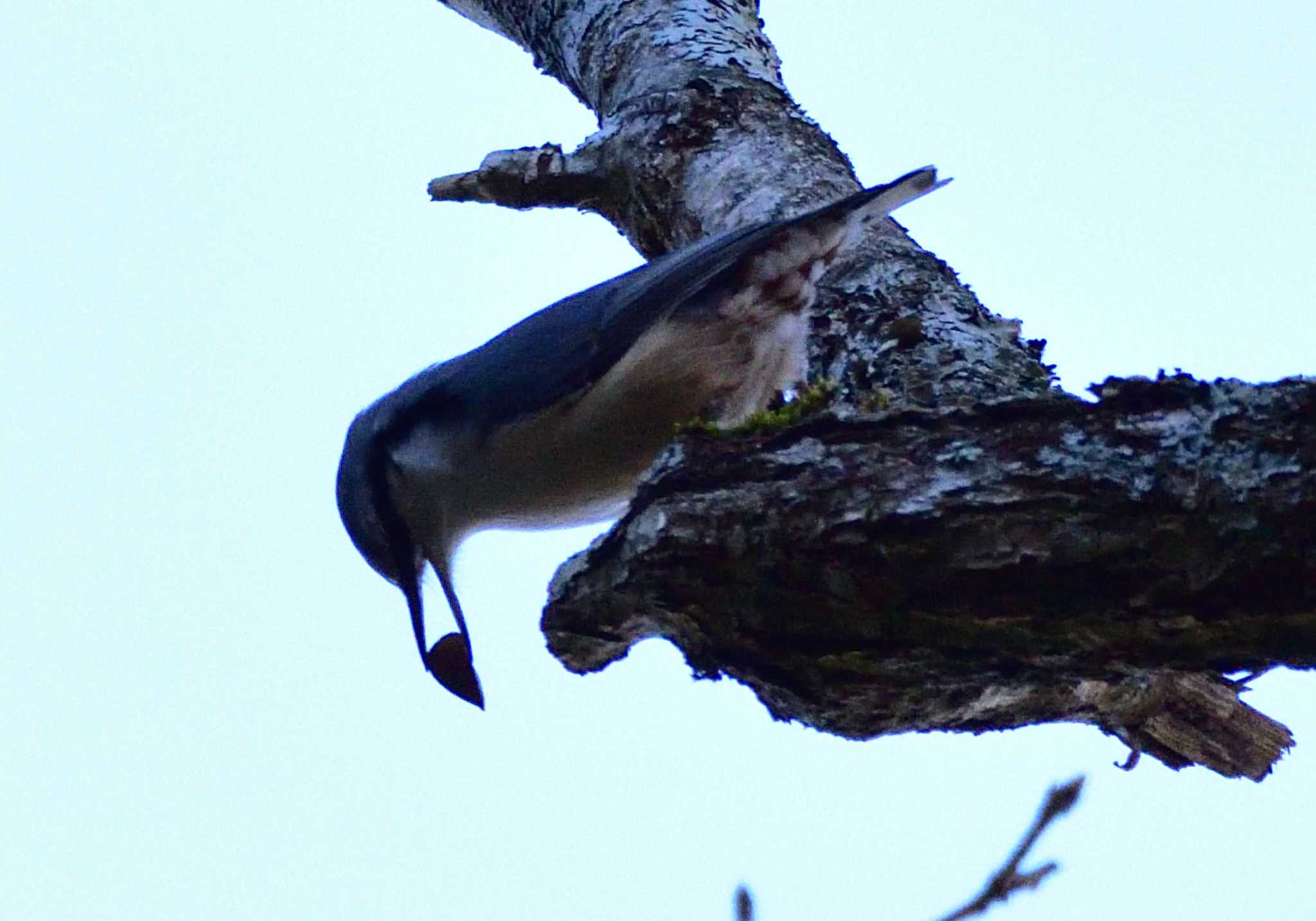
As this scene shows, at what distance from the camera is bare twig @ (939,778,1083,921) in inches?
47.9

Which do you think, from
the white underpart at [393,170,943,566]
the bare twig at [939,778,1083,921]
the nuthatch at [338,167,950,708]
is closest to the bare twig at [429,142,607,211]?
the nuthatch at [338,167,950,708]

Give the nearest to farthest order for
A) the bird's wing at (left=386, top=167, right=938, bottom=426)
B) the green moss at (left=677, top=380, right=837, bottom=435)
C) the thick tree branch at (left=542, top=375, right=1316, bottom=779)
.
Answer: the thick tree branch at (left=542, top=375, right=1316, bottom=779) < the green moss at (left=677, top=380, right=837, bottom=435) < the bird's wing at (left=386, top=167, right=938, bottom=426)

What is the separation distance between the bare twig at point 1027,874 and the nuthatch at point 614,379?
1.32m

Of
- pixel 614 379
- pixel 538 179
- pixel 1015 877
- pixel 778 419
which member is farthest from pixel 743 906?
pixel 538 179

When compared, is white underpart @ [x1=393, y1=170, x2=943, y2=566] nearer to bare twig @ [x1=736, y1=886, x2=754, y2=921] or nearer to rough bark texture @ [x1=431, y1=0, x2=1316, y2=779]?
rough bark texture @ [x1=431, y1=0, x2=1316, y2=779]

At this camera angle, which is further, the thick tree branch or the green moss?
the green moss

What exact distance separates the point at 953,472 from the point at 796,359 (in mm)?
1174

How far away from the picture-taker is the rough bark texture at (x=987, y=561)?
1.44m

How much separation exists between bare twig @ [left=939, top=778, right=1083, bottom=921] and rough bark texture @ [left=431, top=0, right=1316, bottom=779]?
0.64 ft

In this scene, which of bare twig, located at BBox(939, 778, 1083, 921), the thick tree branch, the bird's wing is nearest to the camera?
bare twig, located at BBox(939, 778, 1083, 921)

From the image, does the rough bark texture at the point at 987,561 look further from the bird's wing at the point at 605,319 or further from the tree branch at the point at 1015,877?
the bird's wing at the point at 605,319

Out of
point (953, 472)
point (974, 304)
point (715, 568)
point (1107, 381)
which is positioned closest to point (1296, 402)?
point (1107, 381)

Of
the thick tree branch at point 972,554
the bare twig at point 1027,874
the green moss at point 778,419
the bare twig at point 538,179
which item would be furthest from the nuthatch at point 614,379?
the bare twig at point 1027,874

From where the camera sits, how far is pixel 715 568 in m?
1.67
